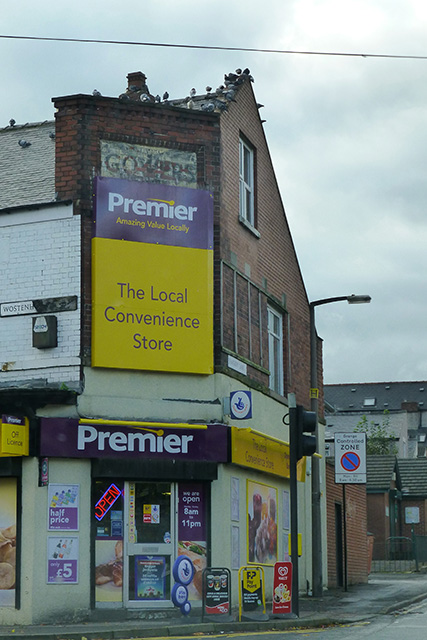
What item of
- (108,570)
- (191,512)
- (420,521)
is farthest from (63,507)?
(420,521)

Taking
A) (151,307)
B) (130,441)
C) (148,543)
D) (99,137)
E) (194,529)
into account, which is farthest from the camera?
(99,137)

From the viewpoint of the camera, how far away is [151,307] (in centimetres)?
1948

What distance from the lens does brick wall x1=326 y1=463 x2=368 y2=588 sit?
93.6ft

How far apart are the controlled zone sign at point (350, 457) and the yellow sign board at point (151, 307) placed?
21.5 feet

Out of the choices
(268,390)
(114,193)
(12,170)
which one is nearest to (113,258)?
(114,193)

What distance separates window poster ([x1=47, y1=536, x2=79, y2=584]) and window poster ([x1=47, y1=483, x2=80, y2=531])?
23 cm

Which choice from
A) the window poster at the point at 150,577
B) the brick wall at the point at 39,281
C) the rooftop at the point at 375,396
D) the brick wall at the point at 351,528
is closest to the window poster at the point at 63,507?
the window poster at the point at 150,577

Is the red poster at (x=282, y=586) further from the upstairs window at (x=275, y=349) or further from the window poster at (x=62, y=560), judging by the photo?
the upstairs window at (x=275, y=349)

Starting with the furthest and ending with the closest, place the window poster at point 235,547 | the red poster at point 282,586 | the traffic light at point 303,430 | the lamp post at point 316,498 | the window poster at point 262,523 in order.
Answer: the lamp post at point 316,498 < the window poster at point 262,523 < the window poster at point 235,547 < the red poster at point 282,586 < the traffic light at point 303,430

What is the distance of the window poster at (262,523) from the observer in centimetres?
2131

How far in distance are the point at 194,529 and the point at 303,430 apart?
11.2 ft

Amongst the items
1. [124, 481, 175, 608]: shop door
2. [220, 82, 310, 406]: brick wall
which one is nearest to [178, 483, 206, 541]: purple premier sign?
[124, 481, 175, 608]: shop door

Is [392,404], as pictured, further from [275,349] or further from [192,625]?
[192,625]

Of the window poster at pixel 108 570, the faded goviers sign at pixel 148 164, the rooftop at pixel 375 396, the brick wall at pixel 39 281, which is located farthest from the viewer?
the rooftop at pixel 375 396
